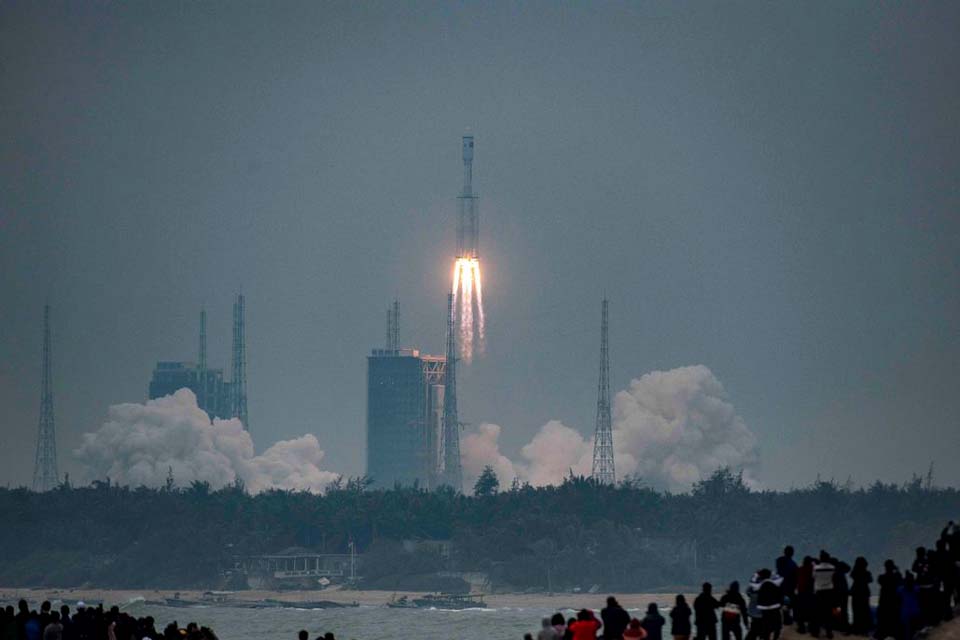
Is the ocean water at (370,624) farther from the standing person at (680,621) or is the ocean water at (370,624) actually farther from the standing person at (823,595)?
the standing person at (823,595)

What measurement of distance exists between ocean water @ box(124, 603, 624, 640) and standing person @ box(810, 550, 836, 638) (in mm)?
93191

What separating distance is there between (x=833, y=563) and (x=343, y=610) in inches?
5590

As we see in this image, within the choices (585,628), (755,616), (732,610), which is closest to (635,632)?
(585,628)

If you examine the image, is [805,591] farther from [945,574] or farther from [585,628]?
[585,628]

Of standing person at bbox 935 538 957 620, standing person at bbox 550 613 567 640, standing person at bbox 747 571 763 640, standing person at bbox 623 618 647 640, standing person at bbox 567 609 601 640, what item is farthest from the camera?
standing person at bbox 935 538 957 620

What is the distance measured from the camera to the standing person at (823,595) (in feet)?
193

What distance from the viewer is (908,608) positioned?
5797 cm

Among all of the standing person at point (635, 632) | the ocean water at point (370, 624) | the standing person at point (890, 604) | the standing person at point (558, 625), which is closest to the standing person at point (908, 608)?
the standing person at point (890, 604)

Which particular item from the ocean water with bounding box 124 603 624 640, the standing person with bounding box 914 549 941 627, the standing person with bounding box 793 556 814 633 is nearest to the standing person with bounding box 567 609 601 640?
the standing person with bounding box 793 556 814 633

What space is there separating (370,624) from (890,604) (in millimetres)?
121463

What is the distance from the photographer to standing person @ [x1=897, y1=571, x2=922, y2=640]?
57875 mm

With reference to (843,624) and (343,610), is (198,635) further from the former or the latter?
(343,610)

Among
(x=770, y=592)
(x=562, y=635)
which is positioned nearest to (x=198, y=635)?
(x=562, y=635)

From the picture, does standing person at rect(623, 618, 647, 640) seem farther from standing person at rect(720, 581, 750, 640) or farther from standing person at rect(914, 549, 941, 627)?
standing person at rect(914, 549, 941, 627)
